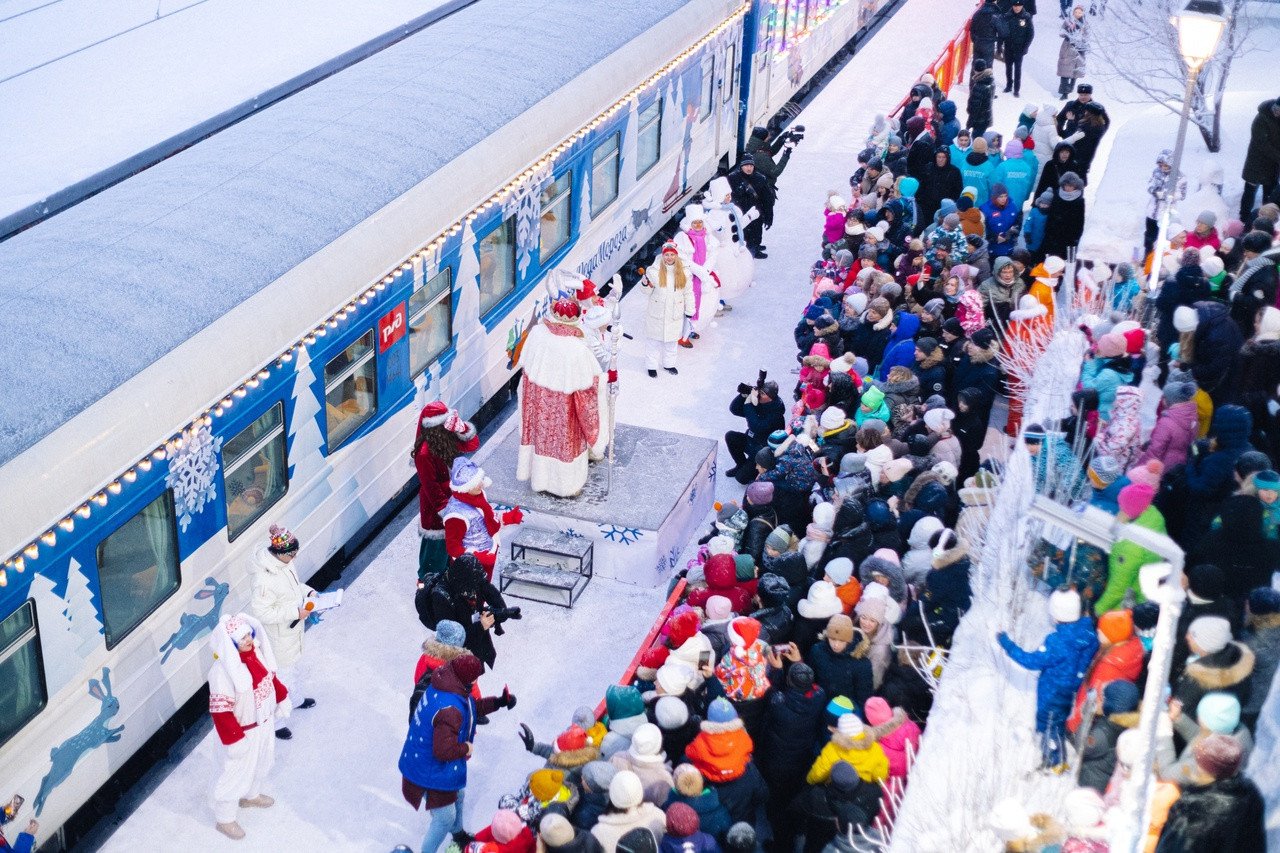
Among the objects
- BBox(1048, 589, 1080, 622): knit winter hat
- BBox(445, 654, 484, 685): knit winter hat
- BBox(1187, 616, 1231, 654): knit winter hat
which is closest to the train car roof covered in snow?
BBox(445, 654, 484, 685): knit winter hat

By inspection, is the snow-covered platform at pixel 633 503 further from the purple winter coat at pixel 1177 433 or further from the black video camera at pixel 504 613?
the purple winter coat at pixel 1177 433

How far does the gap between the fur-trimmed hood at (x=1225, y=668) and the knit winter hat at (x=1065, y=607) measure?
701 mm

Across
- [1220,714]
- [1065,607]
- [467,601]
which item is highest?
[1220,714]

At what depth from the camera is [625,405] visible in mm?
12469

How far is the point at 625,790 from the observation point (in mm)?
6508

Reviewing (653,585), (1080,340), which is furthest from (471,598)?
(1080,340)

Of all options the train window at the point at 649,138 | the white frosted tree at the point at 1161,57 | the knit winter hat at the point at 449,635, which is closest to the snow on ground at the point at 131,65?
the train window at the point at 649,138

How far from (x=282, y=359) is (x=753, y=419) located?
382cm

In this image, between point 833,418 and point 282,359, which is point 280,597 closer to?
point 282,359

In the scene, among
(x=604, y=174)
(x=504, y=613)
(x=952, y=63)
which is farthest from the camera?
(x=952, y=63)

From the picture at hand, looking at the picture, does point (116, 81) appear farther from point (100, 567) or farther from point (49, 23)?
point (100, 567)

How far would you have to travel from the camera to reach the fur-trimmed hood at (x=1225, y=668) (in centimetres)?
680

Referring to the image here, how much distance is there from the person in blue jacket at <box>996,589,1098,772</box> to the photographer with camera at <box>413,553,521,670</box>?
9.95ft

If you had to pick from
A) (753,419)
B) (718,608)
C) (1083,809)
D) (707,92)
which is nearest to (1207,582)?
(1083,809)
